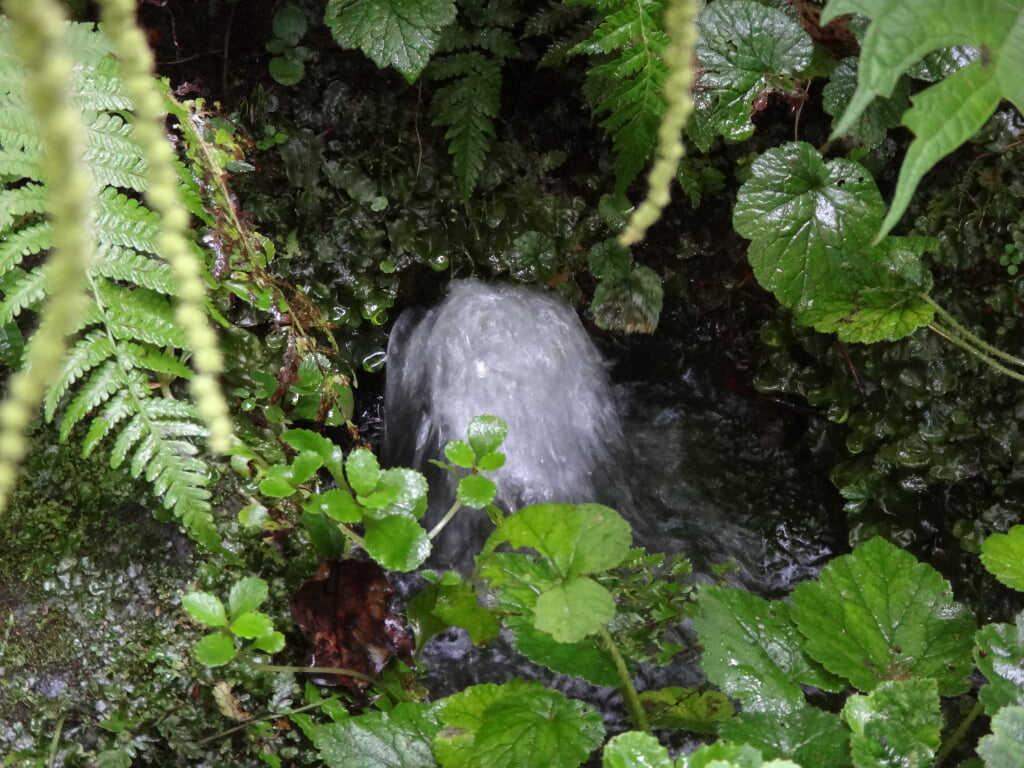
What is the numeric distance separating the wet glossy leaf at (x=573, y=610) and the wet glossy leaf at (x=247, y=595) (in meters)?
0.60

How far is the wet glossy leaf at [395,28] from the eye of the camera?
6.91ft

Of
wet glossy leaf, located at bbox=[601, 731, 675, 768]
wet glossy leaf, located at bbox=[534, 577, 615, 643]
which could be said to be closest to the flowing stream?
wet glossy leaf, located at bbox=[534, 577, 615, 643]

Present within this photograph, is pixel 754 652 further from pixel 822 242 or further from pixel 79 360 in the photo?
pixel 79 360

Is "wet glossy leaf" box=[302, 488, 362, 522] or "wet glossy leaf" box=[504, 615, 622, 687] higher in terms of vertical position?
"wet glossy leaf" box=[302, 488, 362, 522]

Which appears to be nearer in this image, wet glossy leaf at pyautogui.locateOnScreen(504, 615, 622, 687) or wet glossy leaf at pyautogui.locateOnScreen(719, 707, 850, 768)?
wet glossy leaf at pyautogui.locateOnScreen(719, 707, 850, 768)

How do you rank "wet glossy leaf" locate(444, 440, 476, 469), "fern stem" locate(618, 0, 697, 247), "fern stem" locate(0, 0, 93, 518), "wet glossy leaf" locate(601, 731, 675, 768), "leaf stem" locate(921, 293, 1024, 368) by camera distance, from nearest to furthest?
"fern stem" locate(0, 0, 93, 518) → "fern stem" locate(618, 0, 697, 247) → "wet glossy leaf" locate(601, 731, 675, 768) → "wet glossy leaf" locate(444, 440, 476, 469) → "leaf stem" locate(921, 293, 1024, 368)

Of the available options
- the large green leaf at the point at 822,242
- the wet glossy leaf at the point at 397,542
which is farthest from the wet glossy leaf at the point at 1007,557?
the wet glossy leaf at the point at 397,542

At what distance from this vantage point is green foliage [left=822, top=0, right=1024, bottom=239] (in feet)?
3.10

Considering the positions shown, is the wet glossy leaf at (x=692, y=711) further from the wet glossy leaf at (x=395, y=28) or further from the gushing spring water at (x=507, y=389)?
the wet glossy leaf at (x=395, y=28)

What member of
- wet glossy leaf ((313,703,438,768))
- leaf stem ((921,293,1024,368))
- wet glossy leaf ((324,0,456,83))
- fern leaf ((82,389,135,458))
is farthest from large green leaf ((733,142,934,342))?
fern leaf ((82,389,135,458))

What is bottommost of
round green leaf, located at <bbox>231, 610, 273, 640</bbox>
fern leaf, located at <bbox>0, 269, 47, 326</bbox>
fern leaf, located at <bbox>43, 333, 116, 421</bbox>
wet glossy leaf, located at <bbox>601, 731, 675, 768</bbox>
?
round green leaf, located at <bbox>231, 610, 273, 640</bbox>

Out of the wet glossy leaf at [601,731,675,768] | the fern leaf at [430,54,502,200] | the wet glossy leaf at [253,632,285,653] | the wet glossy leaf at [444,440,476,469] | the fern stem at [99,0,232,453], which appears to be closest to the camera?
the fern stem at [99,0,232,453]

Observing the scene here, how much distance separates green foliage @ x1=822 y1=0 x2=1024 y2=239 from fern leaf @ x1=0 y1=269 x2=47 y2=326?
1.74 metres

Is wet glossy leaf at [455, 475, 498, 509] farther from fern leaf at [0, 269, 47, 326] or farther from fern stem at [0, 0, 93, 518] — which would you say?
fern leaf at [0, 269, 47, 326]
